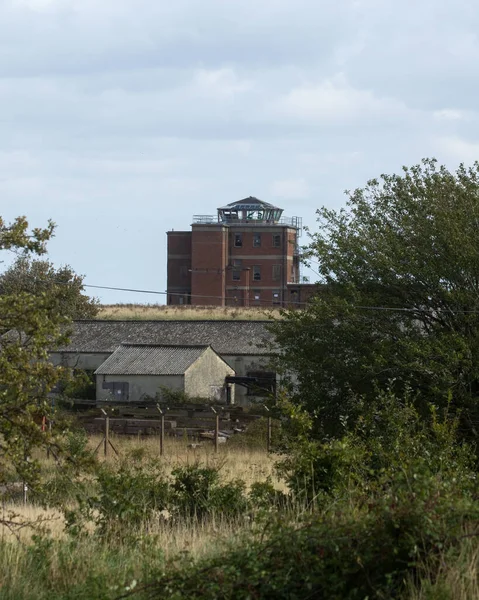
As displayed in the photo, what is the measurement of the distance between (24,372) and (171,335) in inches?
1924

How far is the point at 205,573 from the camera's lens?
686cm

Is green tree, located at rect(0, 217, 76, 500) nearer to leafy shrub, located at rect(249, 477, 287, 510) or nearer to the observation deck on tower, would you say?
leafy shrub, located at rect(249, 477, 287, 510)

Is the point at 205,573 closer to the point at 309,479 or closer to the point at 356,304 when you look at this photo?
the point at 309,479

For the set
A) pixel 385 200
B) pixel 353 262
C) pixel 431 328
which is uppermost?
pixel 385 200

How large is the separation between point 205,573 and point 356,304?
819 inches

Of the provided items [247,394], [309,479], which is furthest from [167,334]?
[309,479]

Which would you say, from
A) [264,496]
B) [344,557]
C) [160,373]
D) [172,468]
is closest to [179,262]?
[160,373]

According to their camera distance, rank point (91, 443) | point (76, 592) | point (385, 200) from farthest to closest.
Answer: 1. point (91, 443)
2. point (385, 200)
3. point (76, 592)

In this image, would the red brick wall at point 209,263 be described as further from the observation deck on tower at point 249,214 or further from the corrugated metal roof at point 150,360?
the corrugated metal roof at point 150,360

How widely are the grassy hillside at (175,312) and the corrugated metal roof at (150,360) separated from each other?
1117 inches

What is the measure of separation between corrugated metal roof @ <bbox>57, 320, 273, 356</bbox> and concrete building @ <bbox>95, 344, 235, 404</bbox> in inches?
75.4

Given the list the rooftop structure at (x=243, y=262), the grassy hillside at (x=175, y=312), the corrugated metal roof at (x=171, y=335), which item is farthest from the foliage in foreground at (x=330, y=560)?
the rooftop structure at (x=243, y=262)

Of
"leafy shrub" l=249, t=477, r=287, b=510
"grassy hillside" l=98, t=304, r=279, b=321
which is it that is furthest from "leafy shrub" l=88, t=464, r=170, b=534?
"grassy hillside" l=98, t=304, r=279, b=321

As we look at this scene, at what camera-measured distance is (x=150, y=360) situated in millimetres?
52250
